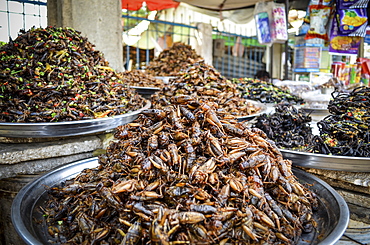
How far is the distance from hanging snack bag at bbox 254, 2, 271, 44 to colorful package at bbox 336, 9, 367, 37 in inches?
66.1

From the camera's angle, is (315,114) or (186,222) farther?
(315,114)

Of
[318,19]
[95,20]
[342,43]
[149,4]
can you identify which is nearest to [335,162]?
[95,20]

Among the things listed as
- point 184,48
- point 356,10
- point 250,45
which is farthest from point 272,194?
point 250,45

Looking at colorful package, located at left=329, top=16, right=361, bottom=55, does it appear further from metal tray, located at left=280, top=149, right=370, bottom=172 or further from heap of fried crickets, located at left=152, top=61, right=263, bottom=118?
metal tray, located at left=280, top=149, right=370, bottom=172

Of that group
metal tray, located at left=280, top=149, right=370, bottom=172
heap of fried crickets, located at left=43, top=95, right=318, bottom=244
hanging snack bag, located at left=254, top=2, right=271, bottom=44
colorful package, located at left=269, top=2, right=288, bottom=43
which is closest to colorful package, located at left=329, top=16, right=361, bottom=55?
colorful package, located at left=269, top=2, right=288, bottom=43

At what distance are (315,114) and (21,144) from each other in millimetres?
3833

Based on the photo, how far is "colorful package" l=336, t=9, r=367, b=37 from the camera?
22.7ft

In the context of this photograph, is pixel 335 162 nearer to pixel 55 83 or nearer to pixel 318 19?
pixel 55 83

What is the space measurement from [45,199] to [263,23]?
740 centimetres

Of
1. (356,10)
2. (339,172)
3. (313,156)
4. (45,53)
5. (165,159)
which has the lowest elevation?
(339,172)

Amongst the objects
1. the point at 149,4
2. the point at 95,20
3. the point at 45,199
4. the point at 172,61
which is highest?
the point at 149,4

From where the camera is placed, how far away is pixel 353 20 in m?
6.96

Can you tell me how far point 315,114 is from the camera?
428 centimetres

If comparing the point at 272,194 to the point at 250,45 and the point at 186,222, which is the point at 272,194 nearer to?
the point at 186,222
